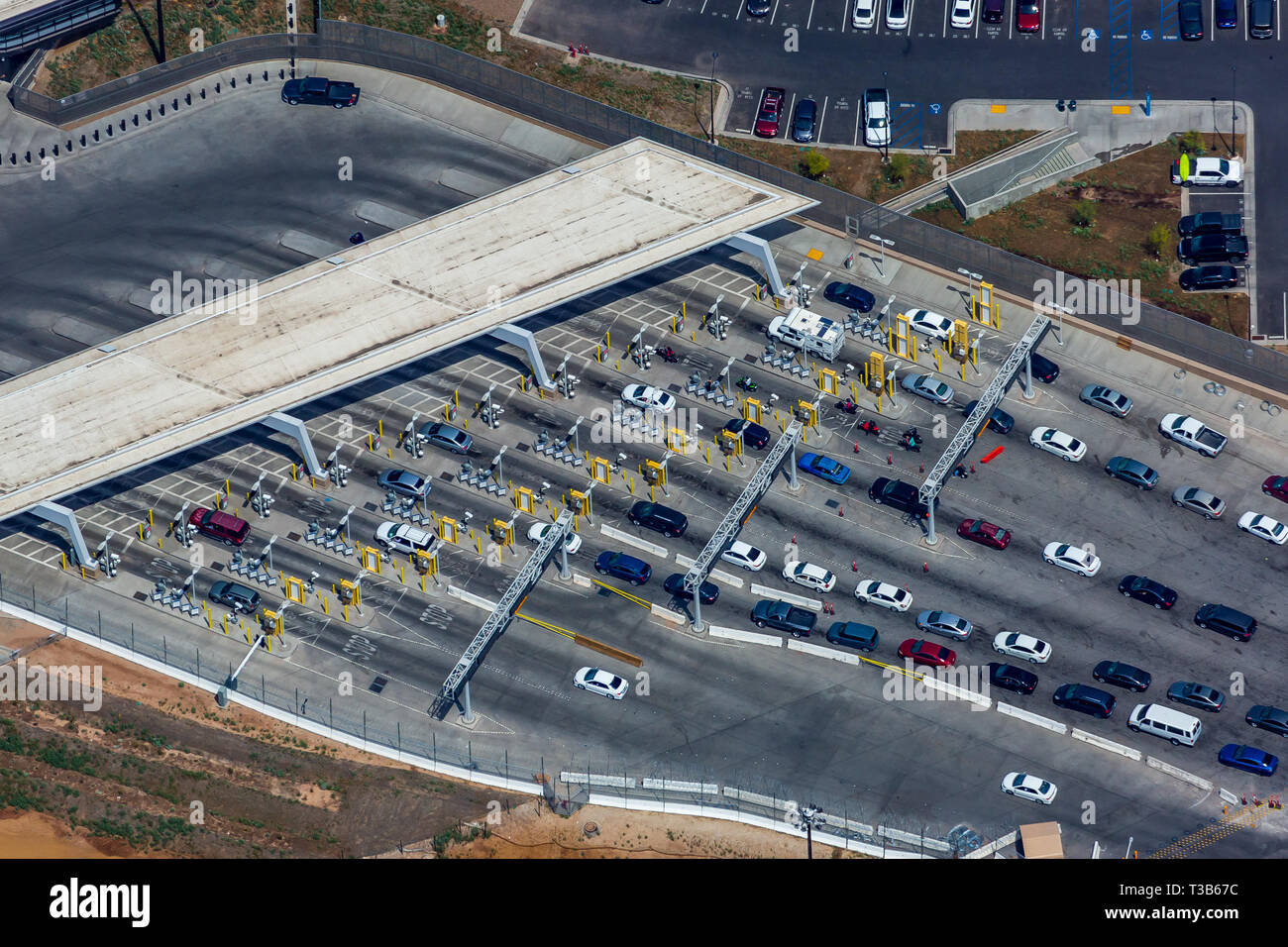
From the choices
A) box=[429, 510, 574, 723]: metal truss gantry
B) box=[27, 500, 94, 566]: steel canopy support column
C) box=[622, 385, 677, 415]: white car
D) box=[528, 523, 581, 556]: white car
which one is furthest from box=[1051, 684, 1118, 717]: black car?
box=[27, 500, 94, 566]: steel canopy support column

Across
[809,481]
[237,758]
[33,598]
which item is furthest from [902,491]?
[33,598]

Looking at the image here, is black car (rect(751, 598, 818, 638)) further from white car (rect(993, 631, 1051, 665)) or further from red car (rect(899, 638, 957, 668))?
white car (rect(993, 631, 1051, 665))

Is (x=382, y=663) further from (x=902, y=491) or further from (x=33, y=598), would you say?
(x=902, y=491)

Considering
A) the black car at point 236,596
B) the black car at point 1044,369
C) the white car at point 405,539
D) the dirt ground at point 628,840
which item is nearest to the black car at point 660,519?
the white car at point 405,539

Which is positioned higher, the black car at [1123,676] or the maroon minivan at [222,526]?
the maroon minivan at [222,526]

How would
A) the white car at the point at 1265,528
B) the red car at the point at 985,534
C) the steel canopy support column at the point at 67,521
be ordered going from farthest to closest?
the white car at the point at 1265,528, the red car at the point at 985,534, the steel canopy support column at the point at 67,521

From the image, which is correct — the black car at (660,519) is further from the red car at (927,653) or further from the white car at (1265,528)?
the white car at (1265,528)

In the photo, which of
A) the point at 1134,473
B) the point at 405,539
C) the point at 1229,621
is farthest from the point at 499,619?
the point at 1229,621

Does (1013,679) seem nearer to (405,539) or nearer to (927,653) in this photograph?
(927,653)
